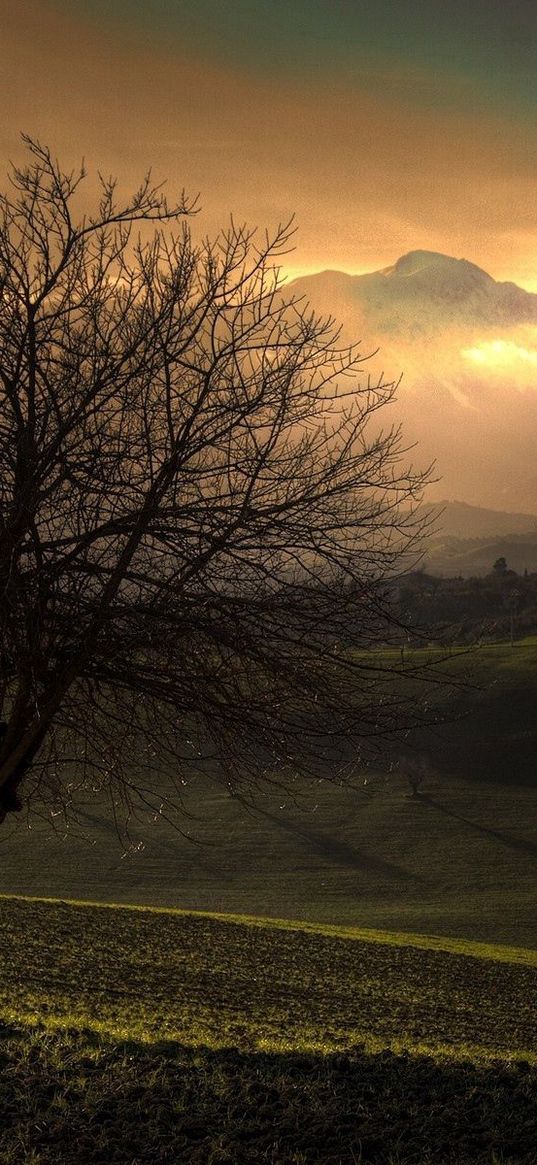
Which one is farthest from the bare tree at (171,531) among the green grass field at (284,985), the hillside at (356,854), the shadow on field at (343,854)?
the shadow on field at (343,854)

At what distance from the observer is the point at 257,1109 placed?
9.09 metres

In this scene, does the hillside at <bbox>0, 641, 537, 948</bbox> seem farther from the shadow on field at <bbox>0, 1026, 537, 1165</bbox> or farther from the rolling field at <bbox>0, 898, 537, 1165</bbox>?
the shadow on field at <bbox>0, 1026, 537, 1165</bbox>

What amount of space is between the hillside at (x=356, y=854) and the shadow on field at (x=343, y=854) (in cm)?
13

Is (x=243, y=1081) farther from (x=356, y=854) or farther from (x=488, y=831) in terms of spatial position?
(x=488, y=831)

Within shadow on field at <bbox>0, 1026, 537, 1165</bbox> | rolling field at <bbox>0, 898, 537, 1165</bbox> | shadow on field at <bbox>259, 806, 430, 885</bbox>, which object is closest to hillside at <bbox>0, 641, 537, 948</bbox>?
shadow on field at <bbox>259, 806, 430, 885</bbox>

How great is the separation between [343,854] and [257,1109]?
65.2 meters

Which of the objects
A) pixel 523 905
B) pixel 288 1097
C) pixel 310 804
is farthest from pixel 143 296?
pixel 310 804

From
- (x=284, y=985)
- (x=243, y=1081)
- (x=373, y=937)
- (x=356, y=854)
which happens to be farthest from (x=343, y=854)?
(x=243, y=1081)

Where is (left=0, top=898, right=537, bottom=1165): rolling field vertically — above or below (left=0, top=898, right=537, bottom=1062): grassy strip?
above

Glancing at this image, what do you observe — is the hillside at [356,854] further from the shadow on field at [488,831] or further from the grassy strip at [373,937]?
the grassy strip at [373,937]

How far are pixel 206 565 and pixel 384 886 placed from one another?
61714mm

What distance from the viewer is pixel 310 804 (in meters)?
76.4

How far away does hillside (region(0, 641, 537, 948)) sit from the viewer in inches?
2349

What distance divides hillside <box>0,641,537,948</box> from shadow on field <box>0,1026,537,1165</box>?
41.2 m
